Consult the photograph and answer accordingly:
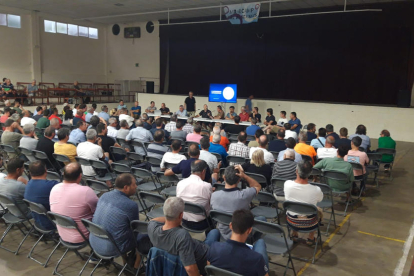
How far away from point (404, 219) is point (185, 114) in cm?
909

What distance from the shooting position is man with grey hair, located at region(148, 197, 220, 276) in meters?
2.51

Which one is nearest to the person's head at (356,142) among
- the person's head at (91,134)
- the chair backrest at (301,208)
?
the chair backrest at (301,208)

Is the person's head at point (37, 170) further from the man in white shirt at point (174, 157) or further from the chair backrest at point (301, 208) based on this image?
the chair backrest at point (301, 208)

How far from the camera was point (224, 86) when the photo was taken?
559 inches

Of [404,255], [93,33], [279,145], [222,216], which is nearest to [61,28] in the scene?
[93,33]

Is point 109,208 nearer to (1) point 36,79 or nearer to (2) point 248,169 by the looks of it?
(2) point 248,169

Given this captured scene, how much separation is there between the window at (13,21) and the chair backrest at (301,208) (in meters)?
18.1

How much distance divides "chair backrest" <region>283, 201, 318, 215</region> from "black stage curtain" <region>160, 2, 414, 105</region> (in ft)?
36.8

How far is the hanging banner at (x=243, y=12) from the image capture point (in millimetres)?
12023

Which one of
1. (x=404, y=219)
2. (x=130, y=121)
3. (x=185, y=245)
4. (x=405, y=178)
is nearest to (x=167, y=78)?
(x=130, y=121)

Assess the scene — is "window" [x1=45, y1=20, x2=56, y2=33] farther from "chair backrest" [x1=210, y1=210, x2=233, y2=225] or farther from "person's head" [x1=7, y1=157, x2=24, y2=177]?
"chair backrest" [x1=210, y1=210, x2=233, y2=225]

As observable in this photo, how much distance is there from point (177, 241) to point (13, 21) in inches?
730

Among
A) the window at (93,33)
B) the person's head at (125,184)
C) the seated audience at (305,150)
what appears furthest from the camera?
the window at (93,33)

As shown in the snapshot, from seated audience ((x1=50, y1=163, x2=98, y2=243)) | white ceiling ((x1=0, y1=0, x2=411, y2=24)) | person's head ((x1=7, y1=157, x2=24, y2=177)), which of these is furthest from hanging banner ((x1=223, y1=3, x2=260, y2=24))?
seated audience ((x1=50, y1=163, x2=98, y2=243))
